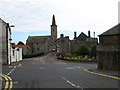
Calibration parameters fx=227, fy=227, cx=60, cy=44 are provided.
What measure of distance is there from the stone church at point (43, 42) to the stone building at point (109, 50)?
3930 inches

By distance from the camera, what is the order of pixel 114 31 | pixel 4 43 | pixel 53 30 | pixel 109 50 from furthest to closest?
pixel 53 30, pixel 4 43, pixel 114 31, pixel 109 50

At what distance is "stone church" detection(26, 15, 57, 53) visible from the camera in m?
129

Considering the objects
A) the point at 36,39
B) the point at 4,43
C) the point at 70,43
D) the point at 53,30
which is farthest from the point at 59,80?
the point at 36,39

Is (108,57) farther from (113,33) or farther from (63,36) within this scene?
(63,36)

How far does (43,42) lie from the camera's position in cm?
13350

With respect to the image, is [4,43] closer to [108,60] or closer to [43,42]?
[108,60]

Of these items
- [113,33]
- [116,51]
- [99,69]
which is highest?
[113,33]

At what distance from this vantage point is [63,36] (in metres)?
124

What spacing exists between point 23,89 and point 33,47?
124 metres

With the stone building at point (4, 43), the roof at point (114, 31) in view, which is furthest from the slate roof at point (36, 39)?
the roof at point (114, 31)

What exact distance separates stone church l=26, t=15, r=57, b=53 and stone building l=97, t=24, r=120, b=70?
9983 cm

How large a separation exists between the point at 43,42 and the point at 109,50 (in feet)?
358

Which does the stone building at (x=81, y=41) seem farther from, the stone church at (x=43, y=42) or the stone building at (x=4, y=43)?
the stone building at (x=4, y=43)

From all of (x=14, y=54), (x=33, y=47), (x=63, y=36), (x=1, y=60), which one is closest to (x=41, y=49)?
(x=33, y=47)
